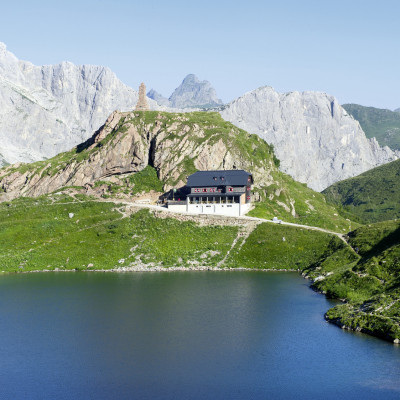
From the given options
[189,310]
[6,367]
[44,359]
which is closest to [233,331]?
[189,310]

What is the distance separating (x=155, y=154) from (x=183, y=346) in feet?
390

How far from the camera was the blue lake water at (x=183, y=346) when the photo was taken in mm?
57938

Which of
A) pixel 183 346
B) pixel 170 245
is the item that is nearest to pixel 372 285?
pixel 183 346

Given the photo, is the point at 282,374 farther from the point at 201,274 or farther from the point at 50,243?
the point at 50,243

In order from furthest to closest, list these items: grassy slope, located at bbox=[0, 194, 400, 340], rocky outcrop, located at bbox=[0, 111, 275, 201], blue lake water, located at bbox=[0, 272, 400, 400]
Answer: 1. rocky outcrop, located at bbox=[0, 111, 275, 201]
2. grassy slope, located at bbox=[0, 194, 400, 340]
3. blue lake water, located at bbox=[0, 272, 400, 400]

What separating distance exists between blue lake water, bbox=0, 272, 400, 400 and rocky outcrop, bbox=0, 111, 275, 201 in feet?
242

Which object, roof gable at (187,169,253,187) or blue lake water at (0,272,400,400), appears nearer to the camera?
blue lake water at (0,272,400,400)

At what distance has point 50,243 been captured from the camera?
141625 mm

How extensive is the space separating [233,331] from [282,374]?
1741cm

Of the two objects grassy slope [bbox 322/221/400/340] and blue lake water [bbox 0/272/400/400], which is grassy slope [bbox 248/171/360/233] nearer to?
grassy slope [bbox 322/221/400/340]

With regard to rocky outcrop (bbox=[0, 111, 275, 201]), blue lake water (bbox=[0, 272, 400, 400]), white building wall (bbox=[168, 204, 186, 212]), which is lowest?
blue lake water (bbox=[0, 272, 400, 400])

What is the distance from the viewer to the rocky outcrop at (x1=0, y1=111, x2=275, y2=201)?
177875mm

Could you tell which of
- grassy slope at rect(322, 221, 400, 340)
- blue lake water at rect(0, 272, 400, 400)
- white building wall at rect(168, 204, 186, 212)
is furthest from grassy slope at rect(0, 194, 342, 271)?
blue lake water at rect(0, 272, 400, 400)

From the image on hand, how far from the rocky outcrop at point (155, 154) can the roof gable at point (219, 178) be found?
43.0ft
